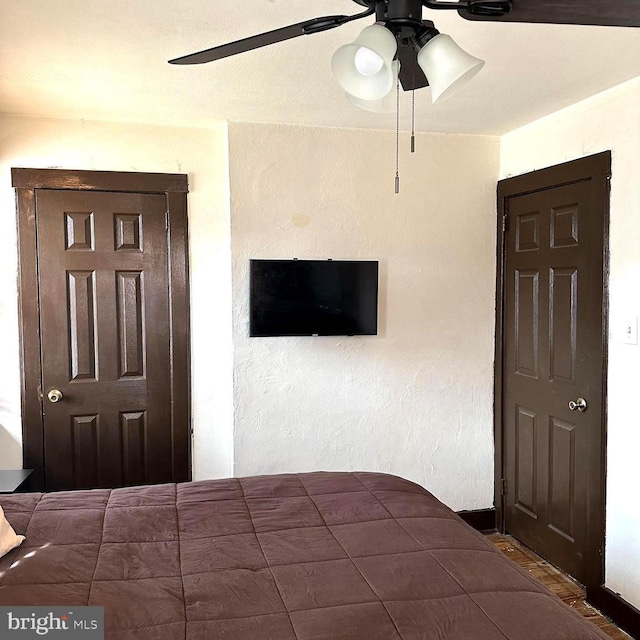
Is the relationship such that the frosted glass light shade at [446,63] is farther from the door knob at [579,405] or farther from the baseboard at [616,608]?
the baseboard at [616,608]

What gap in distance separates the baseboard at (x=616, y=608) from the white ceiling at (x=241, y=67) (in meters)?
2.23

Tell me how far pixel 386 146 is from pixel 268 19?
1561 millimetres

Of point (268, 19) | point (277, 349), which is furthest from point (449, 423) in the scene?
point (268, 19)

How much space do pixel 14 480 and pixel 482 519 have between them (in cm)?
255

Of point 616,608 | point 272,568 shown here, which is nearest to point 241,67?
point 272,568

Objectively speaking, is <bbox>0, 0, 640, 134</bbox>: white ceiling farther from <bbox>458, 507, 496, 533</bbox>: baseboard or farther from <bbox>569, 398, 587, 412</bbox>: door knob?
<bbox>458, 507, 496, 533</bbox>: baseboard

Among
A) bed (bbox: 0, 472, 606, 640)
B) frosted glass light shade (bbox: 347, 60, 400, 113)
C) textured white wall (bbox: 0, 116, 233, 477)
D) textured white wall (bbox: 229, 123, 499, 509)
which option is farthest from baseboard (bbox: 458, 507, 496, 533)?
frosted glass light shade (bbox: 347, 60, 400, 113)

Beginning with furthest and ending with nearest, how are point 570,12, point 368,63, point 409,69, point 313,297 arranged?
point 313,297, point 409,69, point 368,63, point 570,12

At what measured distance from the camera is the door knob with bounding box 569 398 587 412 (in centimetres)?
301

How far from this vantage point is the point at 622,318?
2750mm

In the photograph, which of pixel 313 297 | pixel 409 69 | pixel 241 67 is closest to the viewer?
pixel 409 69

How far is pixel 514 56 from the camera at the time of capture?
236 cm

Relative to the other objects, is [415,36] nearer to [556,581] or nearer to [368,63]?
[368,63]

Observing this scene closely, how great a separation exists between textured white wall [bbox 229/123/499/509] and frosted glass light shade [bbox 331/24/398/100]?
6.09 feet
